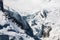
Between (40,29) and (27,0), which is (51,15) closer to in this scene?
(40,29)

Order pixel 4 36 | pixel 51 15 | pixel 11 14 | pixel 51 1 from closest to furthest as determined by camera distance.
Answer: pixel 4 36, pixel 11 14, pixel 51 15, pixel 51 1

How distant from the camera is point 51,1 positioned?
303 inches

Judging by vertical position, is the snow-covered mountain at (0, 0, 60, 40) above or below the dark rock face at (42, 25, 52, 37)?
above

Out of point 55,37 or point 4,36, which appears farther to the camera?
point 55,37

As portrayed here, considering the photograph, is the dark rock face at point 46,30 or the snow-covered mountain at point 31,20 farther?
the dark rock face at point 46,30

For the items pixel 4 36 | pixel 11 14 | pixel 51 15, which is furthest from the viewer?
pixel 51 15

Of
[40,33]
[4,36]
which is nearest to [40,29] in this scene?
[40,33]

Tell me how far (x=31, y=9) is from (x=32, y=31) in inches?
35.3

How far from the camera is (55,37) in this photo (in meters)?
6.64

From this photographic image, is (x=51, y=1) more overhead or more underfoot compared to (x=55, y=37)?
more overhead

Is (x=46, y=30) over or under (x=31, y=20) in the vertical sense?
under

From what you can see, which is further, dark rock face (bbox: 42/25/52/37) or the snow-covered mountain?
dark rock face (bbox: 42/25/52/37)

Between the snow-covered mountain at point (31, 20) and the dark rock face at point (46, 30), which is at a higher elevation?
the snow-covered mountain at point (31, 20)

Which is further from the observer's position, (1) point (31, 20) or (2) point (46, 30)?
(1) point (31, 20)
